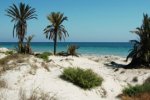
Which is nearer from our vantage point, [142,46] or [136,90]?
[136,90]

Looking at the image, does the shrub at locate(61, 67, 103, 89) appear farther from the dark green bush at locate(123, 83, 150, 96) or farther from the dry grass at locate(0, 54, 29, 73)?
the dry grass at locate(0, 54, 29, 73)

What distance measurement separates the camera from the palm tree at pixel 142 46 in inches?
1616

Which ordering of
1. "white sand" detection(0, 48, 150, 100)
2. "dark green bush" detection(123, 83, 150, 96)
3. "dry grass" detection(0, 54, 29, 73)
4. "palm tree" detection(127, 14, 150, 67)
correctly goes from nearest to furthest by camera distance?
"white sand" detection(0, 48, 150, 100) → "dark green bush" detection(123, 83, 150, 96) → "dry grass" detection(0, 54, 29, 73) → "palm tree" detection(127, 14, 150, 67)

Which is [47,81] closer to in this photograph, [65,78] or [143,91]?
[65,78]

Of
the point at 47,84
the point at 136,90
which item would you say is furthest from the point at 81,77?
the point at 136,90

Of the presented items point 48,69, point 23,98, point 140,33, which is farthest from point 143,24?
point 23,98

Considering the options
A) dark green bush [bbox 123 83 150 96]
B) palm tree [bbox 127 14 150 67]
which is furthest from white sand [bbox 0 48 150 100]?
palm tree [bbox 127 14 150 67]

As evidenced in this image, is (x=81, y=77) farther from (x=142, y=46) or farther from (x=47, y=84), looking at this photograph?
(x=142, y=46)

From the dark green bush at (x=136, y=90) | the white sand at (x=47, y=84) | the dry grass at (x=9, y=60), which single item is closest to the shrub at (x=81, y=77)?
the white sand at (x=47, y=84)

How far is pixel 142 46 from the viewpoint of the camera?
41500 mm

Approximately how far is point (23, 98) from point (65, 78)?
578cm

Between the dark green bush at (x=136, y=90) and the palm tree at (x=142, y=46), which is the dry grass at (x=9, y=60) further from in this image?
the palm tree at (x=142, y=46)

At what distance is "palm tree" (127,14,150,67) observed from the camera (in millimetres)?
41044

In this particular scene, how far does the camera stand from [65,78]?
58.6ft
